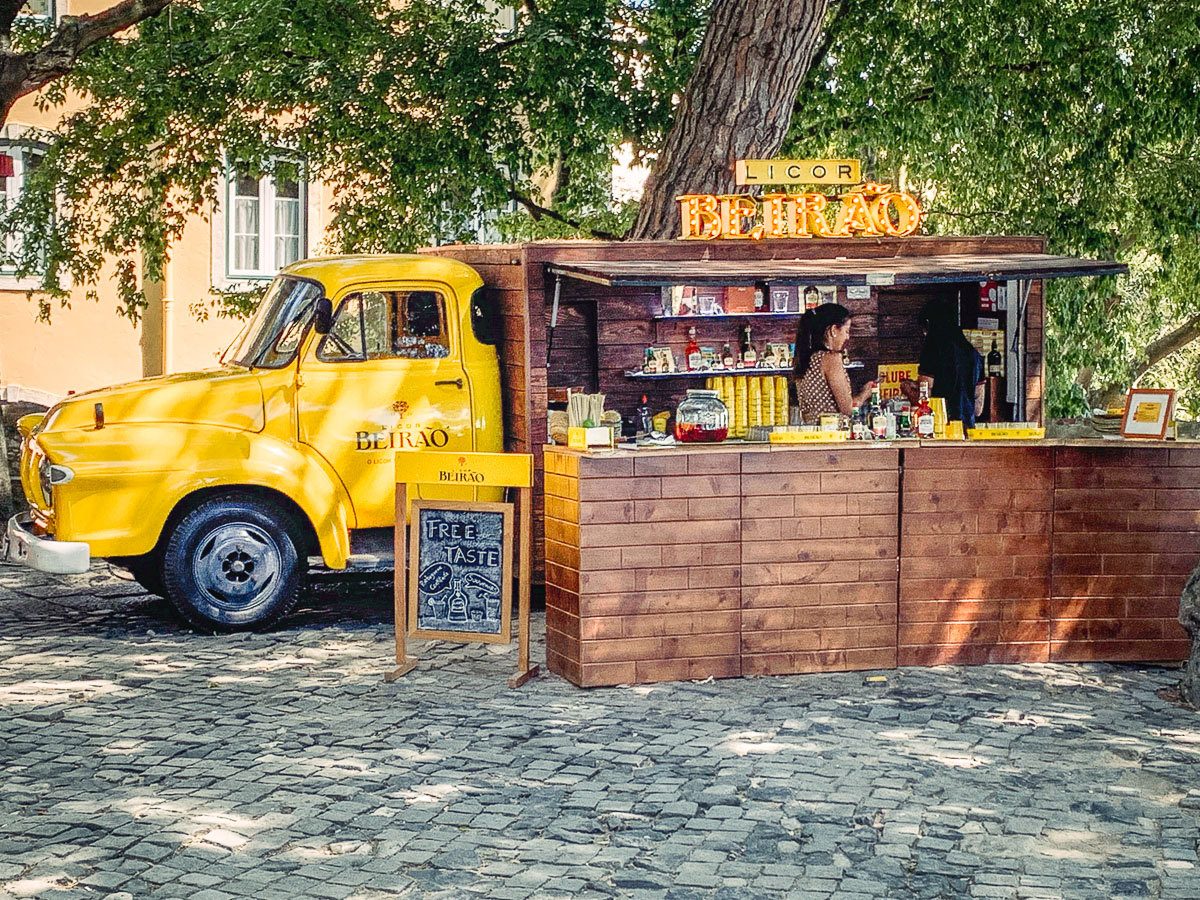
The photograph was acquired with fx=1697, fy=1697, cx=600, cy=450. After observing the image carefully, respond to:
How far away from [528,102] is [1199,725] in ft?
35.0

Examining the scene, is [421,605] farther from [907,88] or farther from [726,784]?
[907,88]

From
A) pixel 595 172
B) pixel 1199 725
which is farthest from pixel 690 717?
pixel 595 172

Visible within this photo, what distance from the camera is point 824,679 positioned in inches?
370

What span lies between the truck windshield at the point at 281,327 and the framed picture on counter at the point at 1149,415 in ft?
17.2

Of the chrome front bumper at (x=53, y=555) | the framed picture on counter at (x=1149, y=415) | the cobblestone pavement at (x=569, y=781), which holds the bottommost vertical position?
the cobblestone pavement at (x=569, y=781)

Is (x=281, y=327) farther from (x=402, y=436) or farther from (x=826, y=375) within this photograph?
(x=826, y=375)

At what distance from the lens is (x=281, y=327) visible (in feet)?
37.4

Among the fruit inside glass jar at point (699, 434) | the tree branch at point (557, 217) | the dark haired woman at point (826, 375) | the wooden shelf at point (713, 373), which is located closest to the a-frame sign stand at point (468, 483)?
the fruit inside glass jar at point (699, 434)

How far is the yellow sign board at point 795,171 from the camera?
11.8m

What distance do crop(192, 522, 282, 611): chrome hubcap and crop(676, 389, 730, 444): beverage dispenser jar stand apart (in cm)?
298

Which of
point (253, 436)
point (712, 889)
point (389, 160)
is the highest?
point (389, 160)

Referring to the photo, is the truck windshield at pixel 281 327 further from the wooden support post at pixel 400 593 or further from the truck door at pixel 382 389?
the wooden support post at pixel 400 593

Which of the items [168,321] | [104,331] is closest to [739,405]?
[168,321]

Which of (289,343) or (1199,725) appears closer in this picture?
(1199,725)
